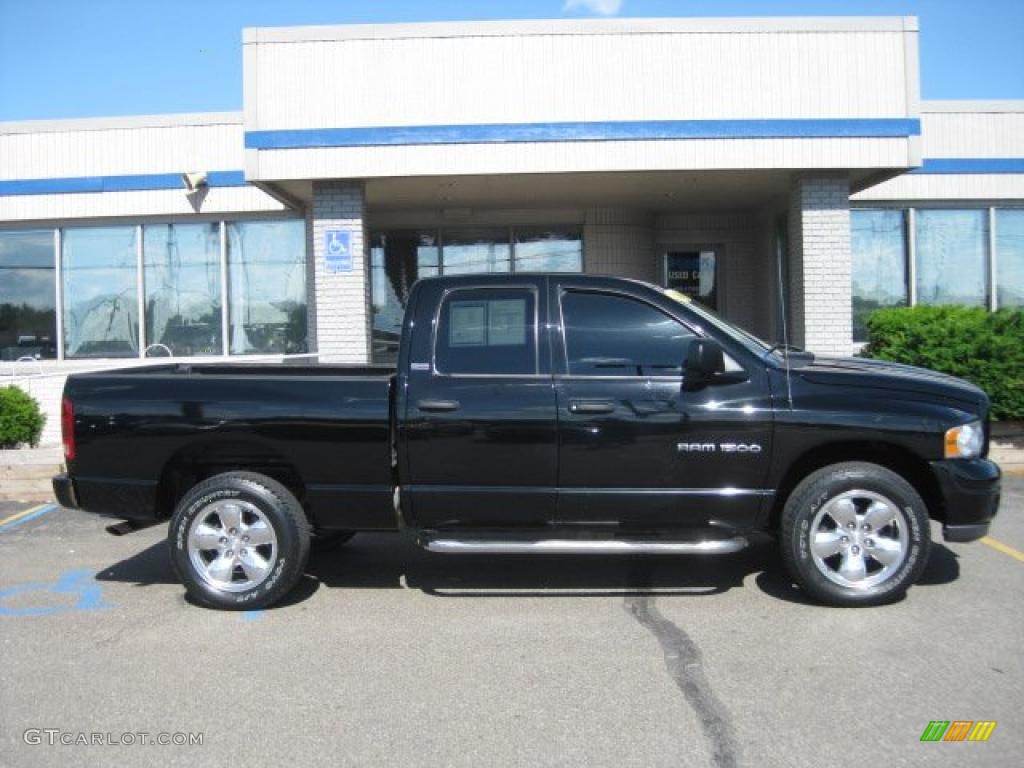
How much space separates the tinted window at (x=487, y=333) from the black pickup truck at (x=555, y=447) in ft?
0.04

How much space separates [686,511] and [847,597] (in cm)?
106

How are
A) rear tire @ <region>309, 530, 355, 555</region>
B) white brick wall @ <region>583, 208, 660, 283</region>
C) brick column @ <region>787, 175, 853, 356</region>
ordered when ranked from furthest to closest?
1. white brick wall @ <region>583, 208, 660, 283</region>
2. brick column @ <region>787, 175, 853, 356</region>
3. rear tire @ <region>309, 530, 355, 555</region>

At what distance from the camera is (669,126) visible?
1099cm

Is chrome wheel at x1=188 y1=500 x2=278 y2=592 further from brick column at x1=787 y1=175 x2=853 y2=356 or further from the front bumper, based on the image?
brick column at x1=787 y1=175 x2=853 y2=356

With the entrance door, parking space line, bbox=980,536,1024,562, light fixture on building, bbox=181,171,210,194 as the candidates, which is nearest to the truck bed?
parking space line, bbox=980,536,1024,562

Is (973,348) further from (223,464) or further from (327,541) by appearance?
(223,464)

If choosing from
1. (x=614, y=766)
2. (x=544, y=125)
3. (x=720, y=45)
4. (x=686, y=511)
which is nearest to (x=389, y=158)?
(x=544, y=125)

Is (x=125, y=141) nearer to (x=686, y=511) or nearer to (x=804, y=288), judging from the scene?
(x=804, y=288)

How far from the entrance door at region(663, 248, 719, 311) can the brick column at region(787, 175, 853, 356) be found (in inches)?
150

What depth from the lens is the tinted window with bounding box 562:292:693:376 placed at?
5465mm

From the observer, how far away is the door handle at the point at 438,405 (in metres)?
5.42

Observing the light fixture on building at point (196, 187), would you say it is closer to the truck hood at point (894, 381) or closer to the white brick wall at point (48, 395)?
the white brick wall at point (48, 395)

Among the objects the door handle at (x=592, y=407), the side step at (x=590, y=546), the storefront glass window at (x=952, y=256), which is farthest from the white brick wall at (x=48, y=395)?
the storefront glass window at (x=952, y=256)

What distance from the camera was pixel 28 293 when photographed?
49.5ft
